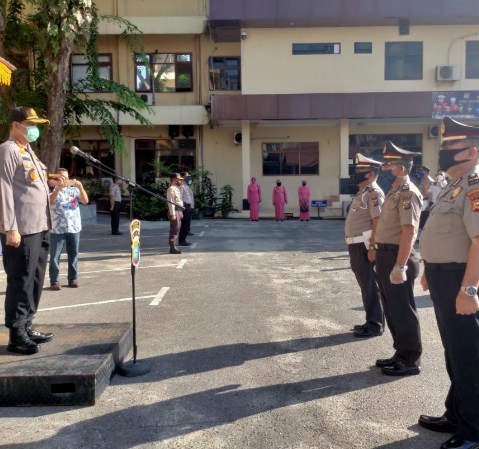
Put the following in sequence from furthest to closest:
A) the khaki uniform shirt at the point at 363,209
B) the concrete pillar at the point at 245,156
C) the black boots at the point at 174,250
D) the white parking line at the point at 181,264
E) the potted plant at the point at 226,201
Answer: the potted plant at the point at 226,201 → the concrete pillar at the point at 245,156 → the black boots at the point at 174,250 → the white parking line at the point at 181,264 → the khaki uniform shirt at the point at 363,209

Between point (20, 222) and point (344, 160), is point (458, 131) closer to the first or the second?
point (20, 222)

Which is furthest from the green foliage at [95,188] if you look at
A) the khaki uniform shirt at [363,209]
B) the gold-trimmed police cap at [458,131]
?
the gold-trimmed police cap at [458,131]

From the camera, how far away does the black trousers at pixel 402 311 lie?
15.3 ft

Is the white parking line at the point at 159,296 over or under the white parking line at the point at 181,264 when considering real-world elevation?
under

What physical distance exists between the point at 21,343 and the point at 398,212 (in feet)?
11.4

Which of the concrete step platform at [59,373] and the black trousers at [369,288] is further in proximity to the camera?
the black trousers at [369,288]

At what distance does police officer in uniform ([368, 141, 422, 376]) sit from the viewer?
4.55 m

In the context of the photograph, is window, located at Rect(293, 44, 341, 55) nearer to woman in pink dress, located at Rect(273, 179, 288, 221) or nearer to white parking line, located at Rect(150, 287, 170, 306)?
→ woman in pink dress, located at Rect(273, 179, 288, 221)

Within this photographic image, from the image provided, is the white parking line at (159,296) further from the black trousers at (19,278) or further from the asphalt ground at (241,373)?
the black trousers at (19,278)

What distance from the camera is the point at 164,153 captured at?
2464 cm

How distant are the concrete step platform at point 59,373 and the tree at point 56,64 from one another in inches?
457

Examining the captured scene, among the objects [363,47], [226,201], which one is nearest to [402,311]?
[226,201]

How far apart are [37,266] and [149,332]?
172 centimetres

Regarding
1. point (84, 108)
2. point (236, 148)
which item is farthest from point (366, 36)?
point (84, 108)
